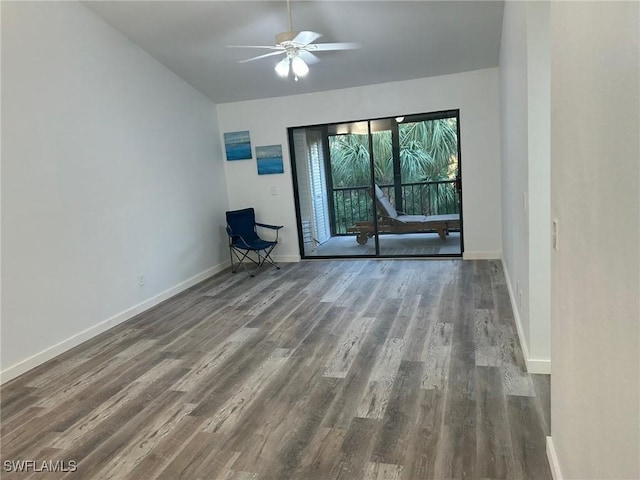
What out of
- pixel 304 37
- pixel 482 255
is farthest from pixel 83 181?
pixel 482 255

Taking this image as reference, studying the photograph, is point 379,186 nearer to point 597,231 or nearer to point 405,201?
point 405,201

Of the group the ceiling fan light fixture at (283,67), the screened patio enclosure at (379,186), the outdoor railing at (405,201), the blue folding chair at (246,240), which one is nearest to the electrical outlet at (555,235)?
the ceiling fan light fixture at (283,67)

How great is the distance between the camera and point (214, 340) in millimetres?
3479

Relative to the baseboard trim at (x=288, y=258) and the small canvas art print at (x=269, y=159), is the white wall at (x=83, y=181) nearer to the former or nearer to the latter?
the small canvas art print at (x=269, y=159)

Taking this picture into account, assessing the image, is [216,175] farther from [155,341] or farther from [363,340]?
[363,340]

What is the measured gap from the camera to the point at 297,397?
251cm

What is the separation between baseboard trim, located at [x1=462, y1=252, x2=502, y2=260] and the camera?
539 centimetres

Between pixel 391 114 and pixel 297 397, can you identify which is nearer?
pixel 297 397

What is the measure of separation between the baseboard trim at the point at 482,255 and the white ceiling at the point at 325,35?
2.19m

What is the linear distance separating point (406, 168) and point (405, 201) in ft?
1.47

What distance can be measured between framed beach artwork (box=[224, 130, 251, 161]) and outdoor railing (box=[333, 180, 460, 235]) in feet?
4.43

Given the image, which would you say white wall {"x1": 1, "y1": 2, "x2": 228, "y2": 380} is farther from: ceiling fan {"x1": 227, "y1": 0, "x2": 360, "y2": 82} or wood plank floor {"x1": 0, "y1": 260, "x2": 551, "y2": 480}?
ceiling fan {"x1": 227, "y1": 0, "x2": 360, "y2": 82}

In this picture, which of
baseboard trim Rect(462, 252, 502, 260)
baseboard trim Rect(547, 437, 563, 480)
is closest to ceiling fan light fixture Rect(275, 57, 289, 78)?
baseboard trim Rect(547, 437, 563, 480)

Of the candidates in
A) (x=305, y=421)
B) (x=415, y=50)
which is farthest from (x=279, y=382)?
(x=415, y=50)
